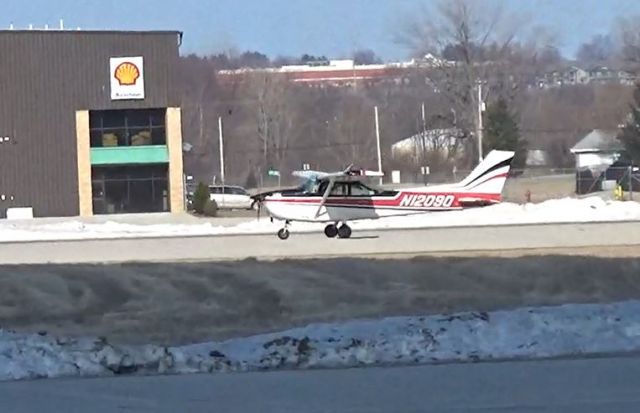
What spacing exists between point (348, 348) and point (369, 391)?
1.82 meters

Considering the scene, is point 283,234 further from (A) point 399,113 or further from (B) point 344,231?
(A) point 399,113

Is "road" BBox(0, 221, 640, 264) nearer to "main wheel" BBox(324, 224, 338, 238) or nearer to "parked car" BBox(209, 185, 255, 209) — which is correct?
"main wheel" BBox(324, 224, 338, 238)

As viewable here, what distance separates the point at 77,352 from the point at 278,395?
269cm

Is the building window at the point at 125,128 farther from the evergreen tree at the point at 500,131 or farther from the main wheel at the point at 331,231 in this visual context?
the main wheel at the point at 331,231

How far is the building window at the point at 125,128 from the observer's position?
7069cm

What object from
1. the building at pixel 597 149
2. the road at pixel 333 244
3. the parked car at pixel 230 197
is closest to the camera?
the road at pixel 333 244

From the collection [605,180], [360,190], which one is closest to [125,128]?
[605,180]

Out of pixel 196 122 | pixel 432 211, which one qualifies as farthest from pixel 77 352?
pixel 196 122

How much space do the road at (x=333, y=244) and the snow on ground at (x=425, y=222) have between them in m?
3.60

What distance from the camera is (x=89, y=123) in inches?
2778

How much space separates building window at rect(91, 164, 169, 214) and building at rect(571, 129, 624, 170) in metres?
48.0

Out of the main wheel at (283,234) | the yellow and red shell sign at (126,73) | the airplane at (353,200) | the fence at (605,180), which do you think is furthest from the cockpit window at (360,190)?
the yellow and red shell sign at (126,73)

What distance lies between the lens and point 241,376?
11.0 meters

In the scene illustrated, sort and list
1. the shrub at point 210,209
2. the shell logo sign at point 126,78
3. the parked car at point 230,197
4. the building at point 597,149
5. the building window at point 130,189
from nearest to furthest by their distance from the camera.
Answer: the shrub at point 210,209
the shell logo sign at point 126,78
the building window at point 130,189
the parked car at point 230,197
the building at point 597,149
